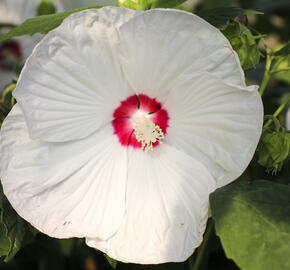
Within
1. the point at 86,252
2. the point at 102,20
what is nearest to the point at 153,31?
the point at 102,20

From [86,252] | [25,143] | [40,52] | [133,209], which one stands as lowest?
[86,252]

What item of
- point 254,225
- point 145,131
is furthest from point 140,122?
point 254,225

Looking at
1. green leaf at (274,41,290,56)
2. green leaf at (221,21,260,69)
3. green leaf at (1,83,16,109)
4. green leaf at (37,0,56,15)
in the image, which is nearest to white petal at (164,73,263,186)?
green leaf at (221,21,260,69)

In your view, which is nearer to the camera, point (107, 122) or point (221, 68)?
point (221, 68)

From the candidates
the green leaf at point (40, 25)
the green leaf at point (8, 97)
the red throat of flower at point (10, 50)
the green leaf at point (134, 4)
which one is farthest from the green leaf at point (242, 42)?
the red throat of flower at point (10, 50)

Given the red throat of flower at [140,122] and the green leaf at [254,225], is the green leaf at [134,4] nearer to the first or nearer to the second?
the red throat of flower at [140,122]

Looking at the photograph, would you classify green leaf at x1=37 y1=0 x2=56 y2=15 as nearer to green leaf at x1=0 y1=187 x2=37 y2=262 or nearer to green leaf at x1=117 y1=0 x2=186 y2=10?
green leaf at x1=117 y1=0 x2=186 y2=10

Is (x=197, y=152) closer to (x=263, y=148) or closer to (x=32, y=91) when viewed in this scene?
(x=263, y=148)

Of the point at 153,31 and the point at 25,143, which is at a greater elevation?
the point at 153,31
